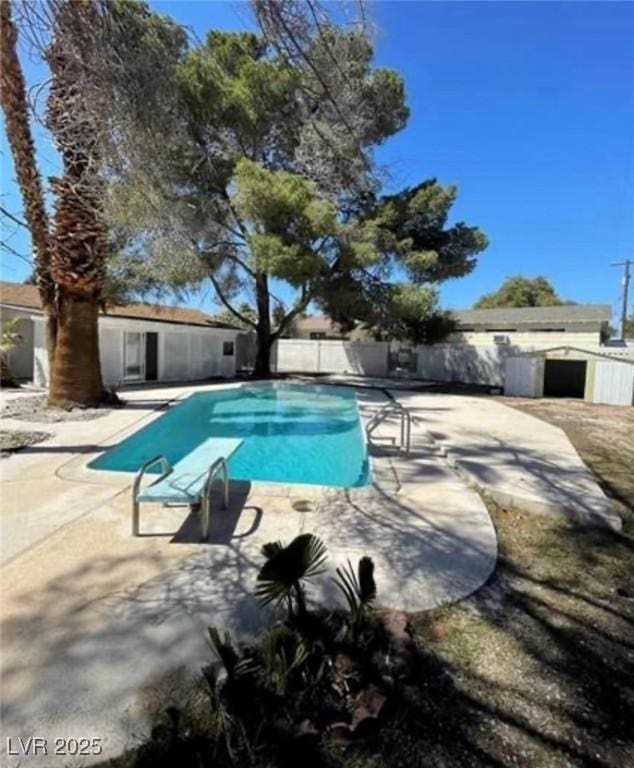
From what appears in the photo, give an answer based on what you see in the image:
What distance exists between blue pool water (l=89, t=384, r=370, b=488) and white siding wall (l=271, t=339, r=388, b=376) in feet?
34.7

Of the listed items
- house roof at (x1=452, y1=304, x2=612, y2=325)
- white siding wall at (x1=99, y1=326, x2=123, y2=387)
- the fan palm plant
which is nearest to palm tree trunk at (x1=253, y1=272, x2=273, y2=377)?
white siding wall at (x1=99, y1=326, x2=123, y2=387)

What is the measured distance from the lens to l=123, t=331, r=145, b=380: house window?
1786 centimetres

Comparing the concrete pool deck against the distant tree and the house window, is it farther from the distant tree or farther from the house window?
the distant tree

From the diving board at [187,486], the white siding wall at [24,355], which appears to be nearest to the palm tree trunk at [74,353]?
the diving board at [187,486]

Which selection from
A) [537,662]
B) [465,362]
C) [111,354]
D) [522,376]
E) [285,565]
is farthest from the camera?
[465,362]

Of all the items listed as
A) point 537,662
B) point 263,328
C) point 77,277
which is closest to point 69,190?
point 77,277

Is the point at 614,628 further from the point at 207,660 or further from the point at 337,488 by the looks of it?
the point at 337,488

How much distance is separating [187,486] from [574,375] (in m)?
20.1

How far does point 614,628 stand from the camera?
329 centimetres

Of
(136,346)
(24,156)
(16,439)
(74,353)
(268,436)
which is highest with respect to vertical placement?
(24,156)

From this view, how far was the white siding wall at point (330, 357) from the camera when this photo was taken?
28188 millimetres

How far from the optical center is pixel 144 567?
391 cm

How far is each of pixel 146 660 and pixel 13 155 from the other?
10.0 meters

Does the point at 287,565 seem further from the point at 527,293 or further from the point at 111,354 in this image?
the point at 527,293
